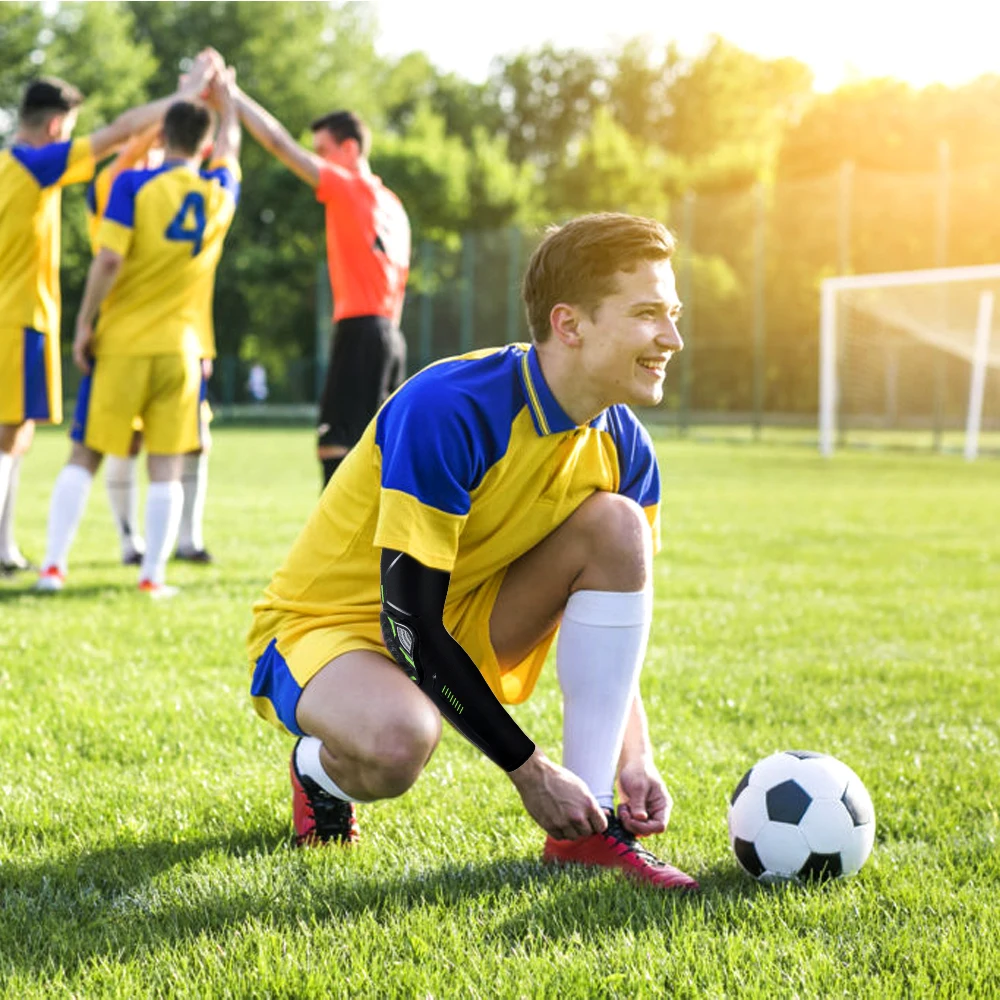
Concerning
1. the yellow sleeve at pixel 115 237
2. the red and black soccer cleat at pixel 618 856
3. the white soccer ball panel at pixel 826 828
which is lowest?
the red and black soccer cleat at pixel 618 856

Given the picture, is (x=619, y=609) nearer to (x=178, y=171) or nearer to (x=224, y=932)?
(x=224, y=932)

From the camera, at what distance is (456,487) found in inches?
95.0

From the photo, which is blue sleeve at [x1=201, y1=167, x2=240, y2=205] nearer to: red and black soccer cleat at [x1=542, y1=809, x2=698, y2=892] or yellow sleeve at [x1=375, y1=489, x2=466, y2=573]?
yellow sleeve at [x1=375, y1=489, x2=466, y2=573]

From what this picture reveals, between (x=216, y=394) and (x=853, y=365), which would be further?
(x=216, y=394)

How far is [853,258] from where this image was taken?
81.1ft

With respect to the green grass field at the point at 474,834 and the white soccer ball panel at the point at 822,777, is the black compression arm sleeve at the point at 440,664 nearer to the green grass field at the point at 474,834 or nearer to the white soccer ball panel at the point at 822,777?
the green grass field at the point at 474,834

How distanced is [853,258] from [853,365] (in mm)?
2855

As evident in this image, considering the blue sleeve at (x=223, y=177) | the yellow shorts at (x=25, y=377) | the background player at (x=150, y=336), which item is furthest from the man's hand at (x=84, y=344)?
the blue sleeve at (x=223, y=177)

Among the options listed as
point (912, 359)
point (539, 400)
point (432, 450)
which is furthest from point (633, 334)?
point (912, 359)

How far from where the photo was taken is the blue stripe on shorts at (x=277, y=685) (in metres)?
2.67

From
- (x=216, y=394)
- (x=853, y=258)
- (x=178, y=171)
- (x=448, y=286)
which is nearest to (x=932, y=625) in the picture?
(x=178, y=171)

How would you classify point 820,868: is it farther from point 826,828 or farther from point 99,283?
point 99,283

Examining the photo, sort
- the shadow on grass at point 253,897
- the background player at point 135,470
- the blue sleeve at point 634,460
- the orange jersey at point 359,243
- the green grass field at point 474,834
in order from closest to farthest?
the green grass field at point 474,834, the shadow on grass at point 253,897, the blue sleeve at point 634,460, the background player at point 135,470, the orange jersey at point 359,243

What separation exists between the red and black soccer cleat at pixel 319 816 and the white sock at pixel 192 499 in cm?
467
